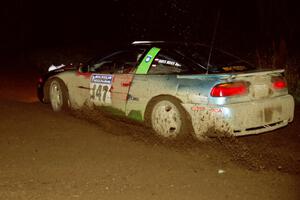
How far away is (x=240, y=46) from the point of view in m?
17.2

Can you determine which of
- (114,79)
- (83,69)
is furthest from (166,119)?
(83,69)

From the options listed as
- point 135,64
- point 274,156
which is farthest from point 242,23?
point 274,156

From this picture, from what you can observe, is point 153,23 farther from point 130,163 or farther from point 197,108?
point 130,163

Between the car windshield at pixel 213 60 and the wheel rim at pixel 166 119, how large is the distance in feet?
2.25

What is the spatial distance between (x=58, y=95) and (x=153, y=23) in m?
13.0

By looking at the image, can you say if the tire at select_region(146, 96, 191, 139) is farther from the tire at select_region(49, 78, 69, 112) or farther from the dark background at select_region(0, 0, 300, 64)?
the dark background at select_region(0, 0, 300, 64)

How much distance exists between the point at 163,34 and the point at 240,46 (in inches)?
166

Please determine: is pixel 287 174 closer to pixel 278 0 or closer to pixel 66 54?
pixel 278 0

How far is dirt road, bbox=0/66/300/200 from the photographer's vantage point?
16.0 feet

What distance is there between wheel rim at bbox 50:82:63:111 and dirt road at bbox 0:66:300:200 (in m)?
0.63

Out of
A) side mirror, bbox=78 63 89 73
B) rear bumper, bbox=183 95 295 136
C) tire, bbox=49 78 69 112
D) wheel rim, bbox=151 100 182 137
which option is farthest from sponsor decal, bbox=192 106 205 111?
tire, bbox=49 78 69 112

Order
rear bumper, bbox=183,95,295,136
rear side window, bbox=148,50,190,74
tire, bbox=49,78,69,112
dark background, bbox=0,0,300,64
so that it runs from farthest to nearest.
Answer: dark background, bbox=0,0,300,64 → tire, bbox=49,78,69,112 → rear side window, bbox=148,50,190,74 → rear bumper, bbox=183,95,295,136

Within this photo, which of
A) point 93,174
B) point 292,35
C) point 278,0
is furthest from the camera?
point 292,35

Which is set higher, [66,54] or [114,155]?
[66,54]
